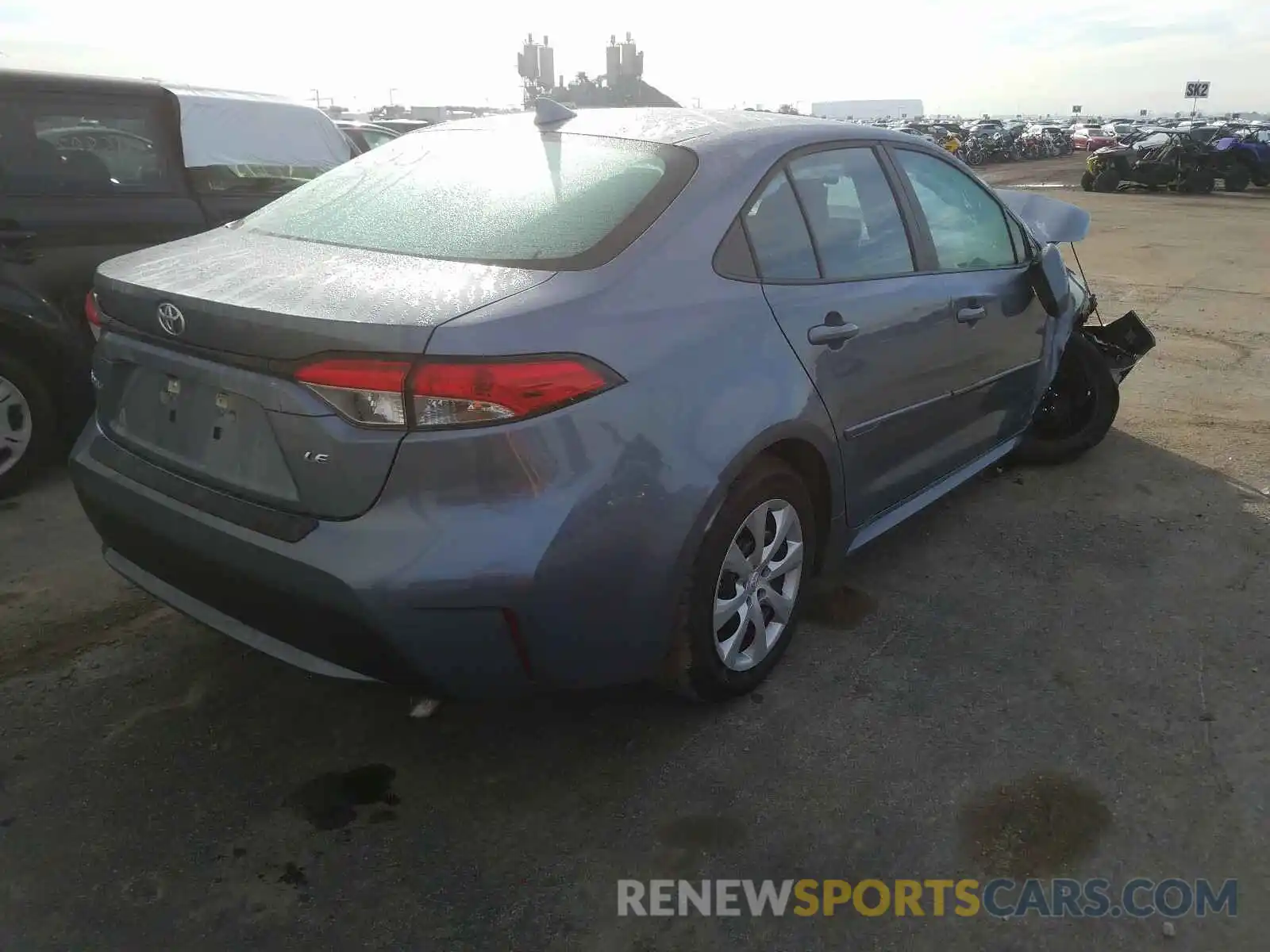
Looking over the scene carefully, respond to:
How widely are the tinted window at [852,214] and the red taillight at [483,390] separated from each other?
45.0 inches

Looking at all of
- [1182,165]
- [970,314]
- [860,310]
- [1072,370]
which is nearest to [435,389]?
[860,310]

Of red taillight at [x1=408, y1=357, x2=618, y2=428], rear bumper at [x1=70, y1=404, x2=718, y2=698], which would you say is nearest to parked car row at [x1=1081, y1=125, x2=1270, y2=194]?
rear bumper at [x1=70, y1=404, x2=718, y2=698]

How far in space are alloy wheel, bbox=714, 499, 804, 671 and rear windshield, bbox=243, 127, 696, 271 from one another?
0.84m

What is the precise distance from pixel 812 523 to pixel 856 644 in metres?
0.51

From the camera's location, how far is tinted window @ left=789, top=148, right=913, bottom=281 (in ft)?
9.42

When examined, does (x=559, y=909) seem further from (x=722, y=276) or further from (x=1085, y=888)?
(x=722, y=276)

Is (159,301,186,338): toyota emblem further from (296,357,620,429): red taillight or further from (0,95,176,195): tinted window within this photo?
(0,95,176,195): tinted window

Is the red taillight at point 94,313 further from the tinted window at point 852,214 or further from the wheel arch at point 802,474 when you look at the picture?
the tinted window at point 852,214

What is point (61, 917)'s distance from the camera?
2037 millimetres

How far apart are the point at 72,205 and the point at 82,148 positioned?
307mm

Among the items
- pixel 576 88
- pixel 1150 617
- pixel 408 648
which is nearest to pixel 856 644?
pixel 1150 617

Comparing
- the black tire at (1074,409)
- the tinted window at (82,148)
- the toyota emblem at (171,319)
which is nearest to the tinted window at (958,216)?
the black tire at (1074,409)

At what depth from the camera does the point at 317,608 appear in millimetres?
2090

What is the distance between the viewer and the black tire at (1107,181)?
1004 inches
